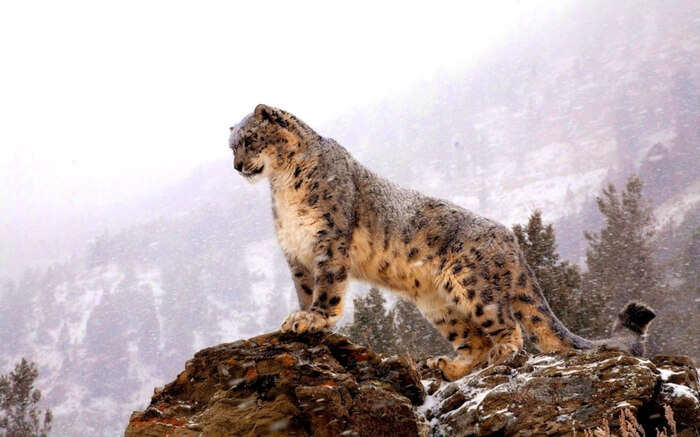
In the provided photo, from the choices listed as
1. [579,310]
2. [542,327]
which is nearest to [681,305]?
[579,310]

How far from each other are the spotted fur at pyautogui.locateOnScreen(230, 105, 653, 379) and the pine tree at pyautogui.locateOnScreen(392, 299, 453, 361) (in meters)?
22.0

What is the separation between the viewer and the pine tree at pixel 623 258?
37125mm

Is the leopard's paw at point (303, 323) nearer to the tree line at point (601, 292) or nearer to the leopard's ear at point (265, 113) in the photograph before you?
the leopard's ear at point (265, 113)

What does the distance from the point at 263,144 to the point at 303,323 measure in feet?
7.91

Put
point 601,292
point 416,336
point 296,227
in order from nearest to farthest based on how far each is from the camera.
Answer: point 296,227, point 601,292, point 416,336

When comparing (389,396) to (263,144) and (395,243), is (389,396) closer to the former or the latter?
(395,243)

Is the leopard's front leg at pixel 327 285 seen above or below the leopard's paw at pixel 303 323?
above

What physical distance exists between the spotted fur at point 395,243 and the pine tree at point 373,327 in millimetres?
21218

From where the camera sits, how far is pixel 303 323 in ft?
19.6

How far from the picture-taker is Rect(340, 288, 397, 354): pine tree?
28.6m

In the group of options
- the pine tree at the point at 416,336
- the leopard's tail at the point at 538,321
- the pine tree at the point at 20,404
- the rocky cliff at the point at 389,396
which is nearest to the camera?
the rocky cliff at the point at 389,396

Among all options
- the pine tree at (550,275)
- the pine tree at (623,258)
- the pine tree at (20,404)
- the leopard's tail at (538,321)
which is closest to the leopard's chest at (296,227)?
the leopard's tail at (538,321)

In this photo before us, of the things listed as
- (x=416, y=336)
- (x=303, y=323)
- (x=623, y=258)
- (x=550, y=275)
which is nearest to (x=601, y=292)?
(x=416, y=336)

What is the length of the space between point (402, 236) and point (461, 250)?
0.74 m
